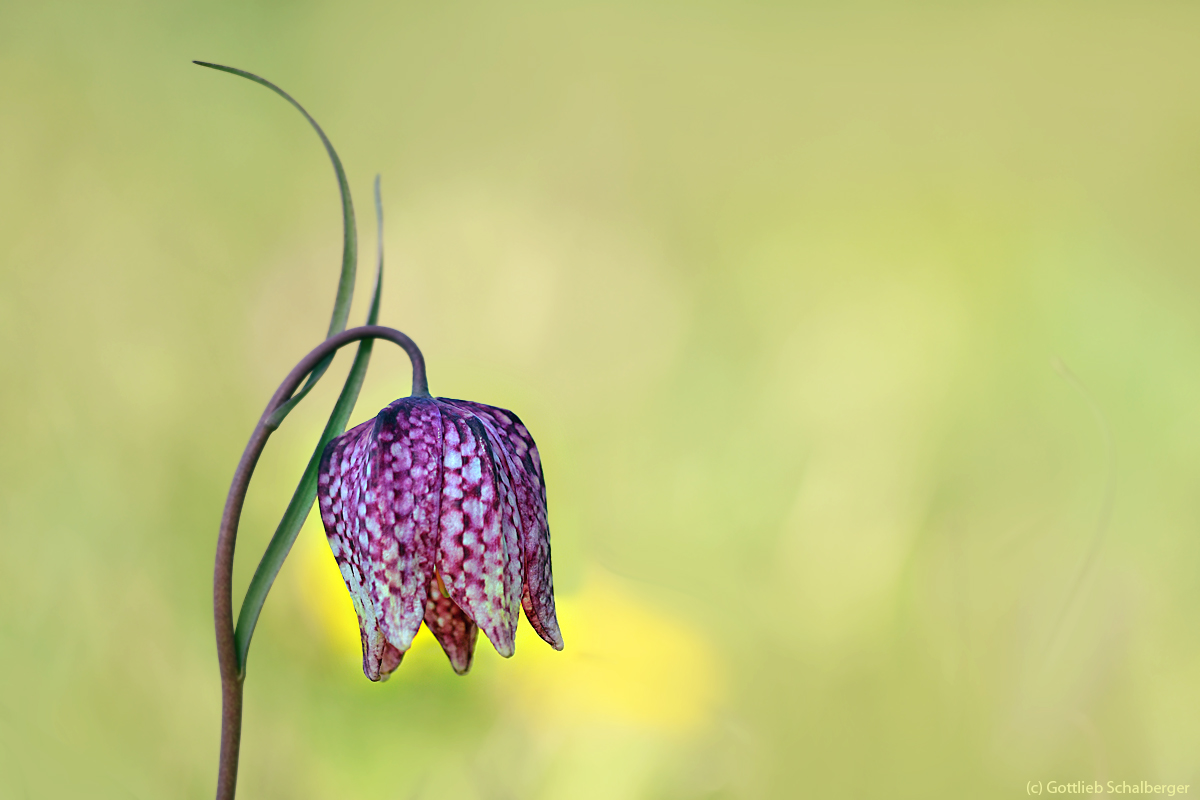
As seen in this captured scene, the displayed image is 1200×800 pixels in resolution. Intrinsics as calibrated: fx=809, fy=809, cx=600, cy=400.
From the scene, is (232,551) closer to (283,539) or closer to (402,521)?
(283,539)

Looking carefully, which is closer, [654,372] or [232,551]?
[232,551]

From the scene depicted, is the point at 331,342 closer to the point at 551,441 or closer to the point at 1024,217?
the point at 551,441

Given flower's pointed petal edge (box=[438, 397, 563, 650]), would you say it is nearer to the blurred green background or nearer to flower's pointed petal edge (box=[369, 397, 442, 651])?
flower's pointed petal edge (box=[369, 397, 442, 651])

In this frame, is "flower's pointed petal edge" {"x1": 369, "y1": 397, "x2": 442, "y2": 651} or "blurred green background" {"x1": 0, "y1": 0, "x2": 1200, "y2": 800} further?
"blurred green background" {"x1": 0, "y1": 0, "x2": 1200, "y2": 800}

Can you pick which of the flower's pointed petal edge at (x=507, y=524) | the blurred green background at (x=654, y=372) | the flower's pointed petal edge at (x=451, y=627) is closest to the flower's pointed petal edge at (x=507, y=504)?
the flower's pointed petal edge at (x=507, y=524)

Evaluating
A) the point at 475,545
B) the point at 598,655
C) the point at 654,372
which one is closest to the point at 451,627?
the point at 475,545

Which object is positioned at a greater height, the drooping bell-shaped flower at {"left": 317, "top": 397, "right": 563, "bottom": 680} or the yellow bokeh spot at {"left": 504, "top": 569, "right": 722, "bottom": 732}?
the drooping bell-shaped flower at {"left": 317, "top": 397, "right": 563, "bottom": 680}

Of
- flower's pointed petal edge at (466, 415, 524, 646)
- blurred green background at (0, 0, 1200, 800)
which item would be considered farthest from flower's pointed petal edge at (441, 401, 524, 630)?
blurred green background at (0, 0, 1200, 800)
